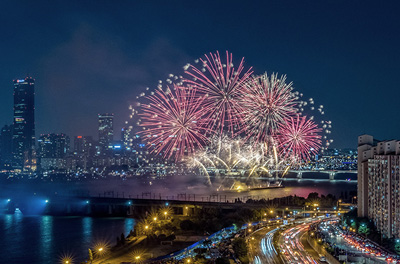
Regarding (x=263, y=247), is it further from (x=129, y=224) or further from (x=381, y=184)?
(x=129, y=224)

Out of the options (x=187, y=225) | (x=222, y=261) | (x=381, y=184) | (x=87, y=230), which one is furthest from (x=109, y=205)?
(x=222, y=261)

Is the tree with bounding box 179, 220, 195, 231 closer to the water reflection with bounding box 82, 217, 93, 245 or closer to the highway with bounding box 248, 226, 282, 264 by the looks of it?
the highway with bounding box 248, 226, 282, 264

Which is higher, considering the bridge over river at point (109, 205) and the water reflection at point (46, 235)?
the bridge over river at point (109, 205)

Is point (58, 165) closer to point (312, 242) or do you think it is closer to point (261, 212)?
point (261, 212)

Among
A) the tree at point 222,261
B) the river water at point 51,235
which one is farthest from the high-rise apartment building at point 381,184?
the river water at point 51,235

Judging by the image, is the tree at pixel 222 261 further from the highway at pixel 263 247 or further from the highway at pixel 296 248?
the highway at pixel 296 248
